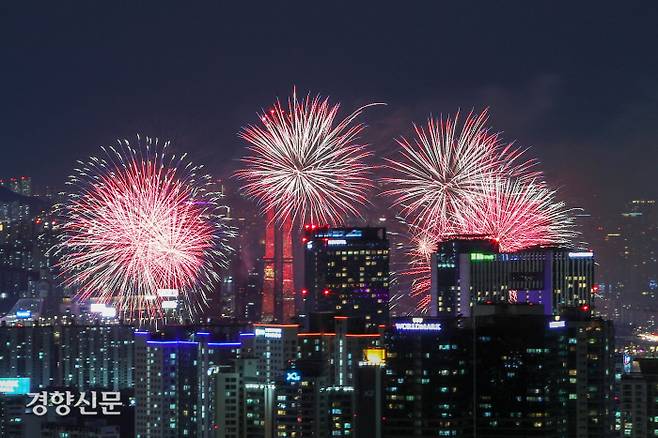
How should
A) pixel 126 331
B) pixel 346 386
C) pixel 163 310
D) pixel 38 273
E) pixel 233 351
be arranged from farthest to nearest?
pixel 38 273 → pixel 126 331 → pixel 163 310 → pixel 233 351 → pixel 346 386

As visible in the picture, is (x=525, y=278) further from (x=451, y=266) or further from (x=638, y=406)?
(x=638, y=406)

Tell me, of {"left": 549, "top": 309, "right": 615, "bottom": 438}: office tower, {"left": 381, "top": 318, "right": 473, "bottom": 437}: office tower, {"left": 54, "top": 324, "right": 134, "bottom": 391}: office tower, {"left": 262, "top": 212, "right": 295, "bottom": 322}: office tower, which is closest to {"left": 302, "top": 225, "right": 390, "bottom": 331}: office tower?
{"left": 262, "top": 212, "right": 295, "bottom": 322}: office tower

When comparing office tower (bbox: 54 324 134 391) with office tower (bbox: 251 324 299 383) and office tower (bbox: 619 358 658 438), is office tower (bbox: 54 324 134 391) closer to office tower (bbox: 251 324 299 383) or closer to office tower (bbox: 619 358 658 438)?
office tower (bbox: 251 324 299 383)

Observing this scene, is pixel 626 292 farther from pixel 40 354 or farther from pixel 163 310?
pixel 40 354

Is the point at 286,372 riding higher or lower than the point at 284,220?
lower

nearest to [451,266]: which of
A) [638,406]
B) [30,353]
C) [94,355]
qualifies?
[638,406]

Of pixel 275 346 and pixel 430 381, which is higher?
pixel 275 346

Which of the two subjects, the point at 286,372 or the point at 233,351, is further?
the point at 233,351

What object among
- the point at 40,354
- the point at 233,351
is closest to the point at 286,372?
the point at 233,351

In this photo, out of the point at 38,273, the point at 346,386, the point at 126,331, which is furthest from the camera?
the point at 38,273
